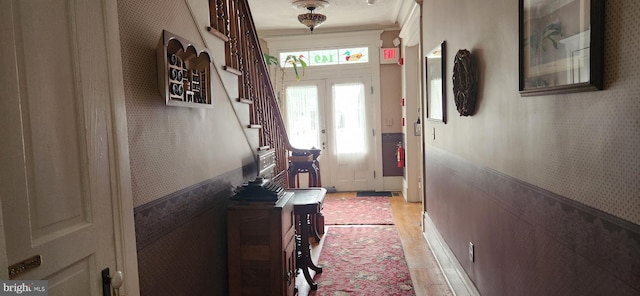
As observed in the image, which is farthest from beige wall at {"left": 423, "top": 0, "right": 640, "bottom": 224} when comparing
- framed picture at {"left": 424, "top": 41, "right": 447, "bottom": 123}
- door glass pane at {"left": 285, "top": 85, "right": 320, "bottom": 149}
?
door glass pane at {"left": 285, "top": 85, "right": 320, "bottom": 149}

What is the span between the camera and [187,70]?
187 centimetres

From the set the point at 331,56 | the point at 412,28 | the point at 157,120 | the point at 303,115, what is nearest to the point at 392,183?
the point at 303,115

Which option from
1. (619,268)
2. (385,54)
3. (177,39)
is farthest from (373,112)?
(619,268)

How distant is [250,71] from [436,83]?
1.66 metres

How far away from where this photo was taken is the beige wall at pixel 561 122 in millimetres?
1062

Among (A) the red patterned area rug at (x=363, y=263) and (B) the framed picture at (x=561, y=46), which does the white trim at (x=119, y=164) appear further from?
(A) the red patterned area rug at (x=363, y=263)

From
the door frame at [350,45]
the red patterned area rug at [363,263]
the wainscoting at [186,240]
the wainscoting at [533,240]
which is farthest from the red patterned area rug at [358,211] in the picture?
the wainscoting at [186,240]

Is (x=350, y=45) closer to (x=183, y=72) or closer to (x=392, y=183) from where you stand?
(x=392, y=183)

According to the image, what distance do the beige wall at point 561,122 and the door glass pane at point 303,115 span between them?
14.0 ft

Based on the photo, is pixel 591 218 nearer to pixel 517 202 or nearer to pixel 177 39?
pixel 517 202

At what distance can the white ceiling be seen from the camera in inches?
205

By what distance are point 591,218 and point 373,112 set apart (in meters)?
5.54

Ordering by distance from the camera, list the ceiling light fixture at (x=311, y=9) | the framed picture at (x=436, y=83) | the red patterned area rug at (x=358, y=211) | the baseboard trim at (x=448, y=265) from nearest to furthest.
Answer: the baseboard trim at (x=448, y=265) → the framed picture at (x=436, y=83) → the ceiling light fixture at (x=311, y=9) → the red patterned area rug at (x=358, y=211)

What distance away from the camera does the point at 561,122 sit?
1412 mm
